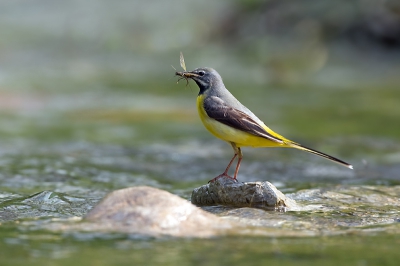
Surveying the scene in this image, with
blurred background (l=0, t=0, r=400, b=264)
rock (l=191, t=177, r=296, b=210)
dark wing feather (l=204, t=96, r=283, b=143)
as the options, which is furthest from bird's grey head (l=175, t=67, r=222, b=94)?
blurred background (l=0, t=0, r=400, b=264)

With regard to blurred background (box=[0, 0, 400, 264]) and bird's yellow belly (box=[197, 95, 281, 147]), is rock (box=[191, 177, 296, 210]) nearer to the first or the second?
bird's yellow belly (box=[197, 95, 281, 147])

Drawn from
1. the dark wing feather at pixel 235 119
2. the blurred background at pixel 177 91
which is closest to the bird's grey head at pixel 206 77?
the dark wing feather at pixel 235 119

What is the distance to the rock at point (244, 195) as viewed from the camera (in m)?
6.60

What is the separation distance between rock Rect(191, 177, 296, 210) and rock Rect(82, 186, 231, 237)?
3.09 feet

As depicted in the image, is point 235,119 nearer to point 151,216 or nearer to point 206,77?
point 206,77

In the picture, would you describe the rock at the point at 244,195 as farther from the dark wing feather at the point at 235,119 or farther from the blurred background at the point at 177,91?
the blurred background at the point at 177,91

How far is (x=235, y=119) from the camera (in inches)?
263

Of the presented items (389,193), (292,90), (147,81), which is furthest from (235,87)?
(389,193)

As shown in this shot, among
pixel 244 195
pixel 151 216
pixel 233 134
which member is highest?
pixel 233 134

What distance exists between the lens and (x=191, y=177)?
1030 cm

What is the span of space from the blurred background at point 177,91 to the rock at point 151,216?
917 millimetres

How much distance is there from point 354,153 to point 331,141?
127 centimetres

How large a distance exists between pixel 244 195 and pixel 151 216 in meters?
1.49

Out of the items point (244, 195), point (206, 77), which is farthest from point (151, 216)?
point (206, 77)
